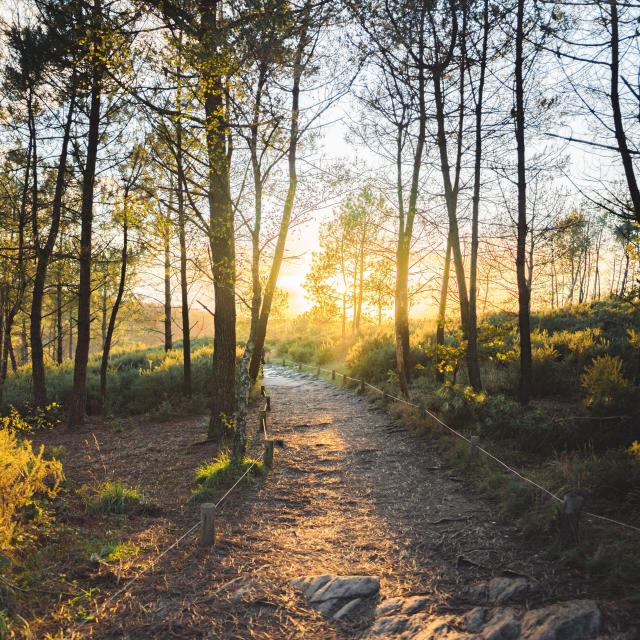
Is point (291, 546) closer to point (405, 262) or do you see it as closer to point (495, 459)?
point (495, 459)

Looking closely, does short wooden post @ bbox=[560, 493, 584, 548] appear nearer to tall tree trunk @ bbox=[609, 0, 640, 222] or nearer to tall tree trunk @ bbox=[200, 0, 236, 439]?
tall tree trunk @ bbox=[609, 0, 640, 222]

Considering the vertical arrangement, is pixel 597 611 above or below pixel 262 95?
below

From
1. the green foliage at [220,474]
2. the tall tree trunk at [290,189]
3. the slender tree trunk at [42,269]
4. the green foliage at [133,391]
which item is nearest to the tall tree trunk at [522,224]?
the tall tree trunk at [290,189]

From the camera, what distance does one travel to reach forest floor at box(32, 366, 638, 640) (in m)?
4.02

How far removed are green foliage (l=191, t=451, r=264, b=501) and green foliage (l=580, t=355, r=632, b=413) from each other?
742cm

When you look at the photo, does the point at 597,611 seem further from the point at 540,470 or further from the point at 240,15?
the point at 240,15

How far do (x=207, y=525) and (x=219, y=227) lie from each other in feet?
20.3

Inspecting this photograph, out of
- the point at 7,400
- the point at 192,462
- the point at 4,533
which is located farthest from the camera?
the point at 7,400

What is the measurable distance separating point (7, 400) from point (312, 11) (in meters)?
16.0

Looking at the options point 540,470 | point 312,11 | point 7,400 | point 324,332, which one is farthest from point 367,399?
point 324,332

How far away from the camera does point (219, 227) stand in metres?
9.40

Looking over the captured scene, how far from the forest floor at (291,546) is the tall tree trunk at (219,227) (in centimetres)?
145

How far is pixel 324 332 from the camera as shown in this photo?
38.6 metres

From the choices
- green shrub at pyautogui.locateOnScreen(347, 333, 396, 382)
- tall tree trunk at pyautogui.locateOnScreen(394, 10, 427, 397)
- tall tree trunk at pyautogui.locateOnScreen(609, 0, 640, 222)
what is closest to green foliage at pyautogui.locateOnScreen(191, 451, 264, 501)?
tall tree trunk at pyautogui.locateOnScreen(394, 10, 427, 397)
